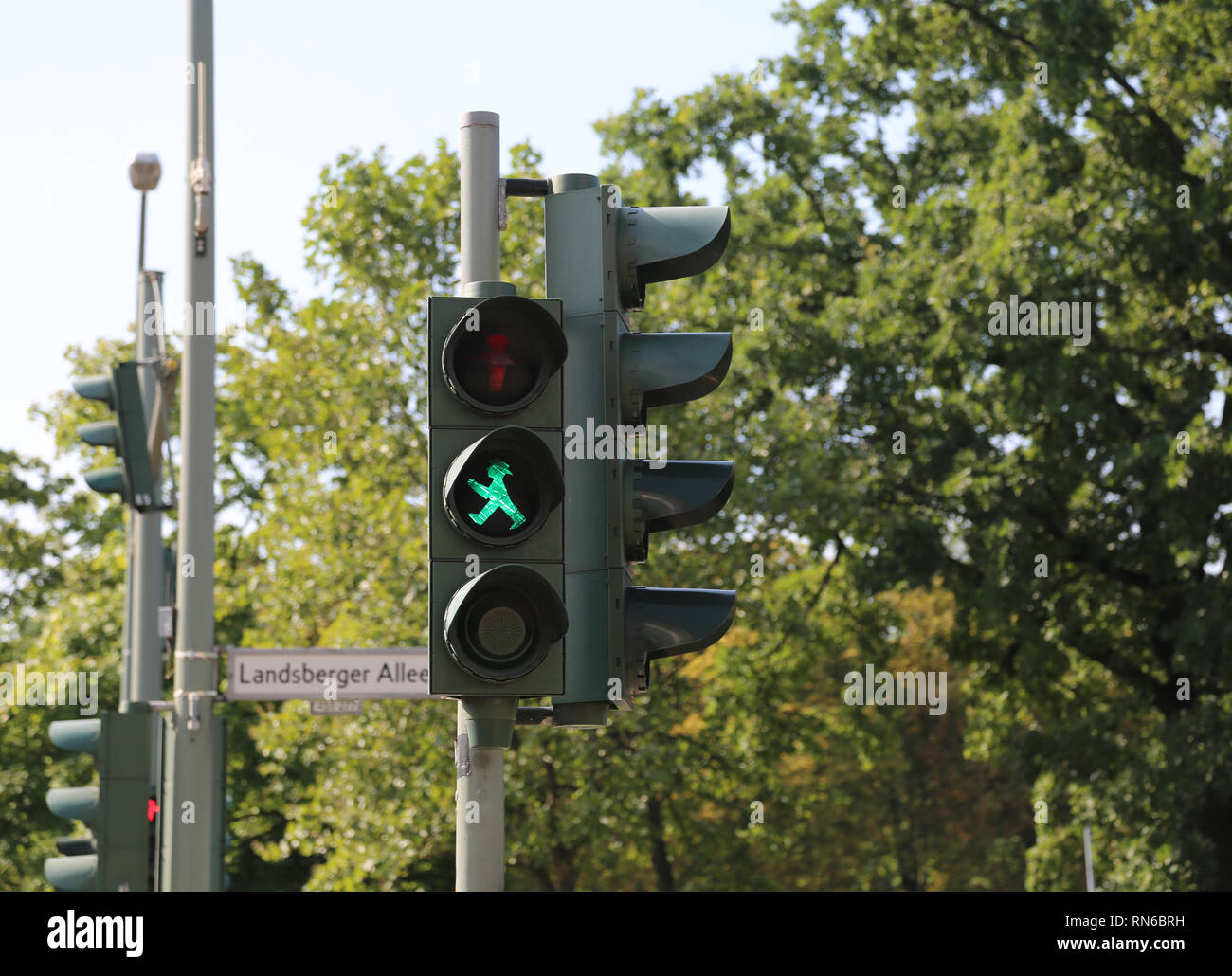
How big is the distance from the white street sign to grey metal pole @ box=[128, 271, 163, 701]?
1745 mm

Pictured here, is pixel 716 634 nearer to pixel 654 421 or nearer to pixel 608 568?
pixel 608 568

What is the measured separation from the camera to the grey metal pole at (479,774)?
167 inches

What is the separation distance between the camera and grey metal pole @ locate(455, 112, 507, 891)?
167 inches

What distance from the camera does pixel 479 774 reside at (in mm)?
4297

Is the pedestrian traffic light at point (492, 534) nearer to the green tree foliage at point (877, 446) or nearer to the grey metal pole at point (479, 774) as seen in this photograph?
the grey metal pole at point (479, 774)

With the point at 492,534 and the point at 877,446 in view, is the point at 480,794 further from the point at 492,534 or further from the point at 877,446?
the point at 877,446

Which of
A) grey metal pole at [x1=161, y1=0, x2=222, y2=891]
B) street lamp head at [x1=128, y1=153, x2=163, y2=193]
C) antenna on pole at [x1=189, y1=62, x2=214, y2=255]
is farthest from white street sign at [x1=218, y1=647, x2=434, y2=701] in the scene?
street lamp head at [x1=128, y1=153, x2=163, y2=193]

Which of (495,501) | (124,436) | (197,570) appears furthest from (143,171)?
(495,501)

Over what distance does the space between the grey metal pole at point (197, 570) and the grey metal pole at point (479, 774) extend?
417 centimetres

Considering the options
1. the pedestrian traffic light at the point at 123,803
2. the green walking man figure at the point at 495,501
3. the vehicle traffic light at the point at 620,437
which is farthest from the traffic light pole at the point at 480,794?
the pedestrian traffic light at the point at 123,803

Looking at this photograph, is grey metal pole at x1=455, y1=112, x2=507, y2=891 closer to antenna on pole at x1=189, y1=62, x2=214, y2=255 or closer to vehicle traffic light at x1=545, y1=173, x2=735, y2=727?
vehicle traffic light at x1=545, y1=173, x2=735, y2=727

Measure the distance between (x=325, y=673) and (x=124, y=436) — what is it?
7.36 feet

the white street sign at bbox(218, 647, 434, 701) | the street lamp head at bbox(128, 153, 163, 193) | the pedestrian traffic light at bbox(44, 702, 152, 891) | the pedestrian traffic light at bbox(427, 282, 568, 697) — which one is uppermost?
the street lamp head at bbox(128, 153, 163, 193)
